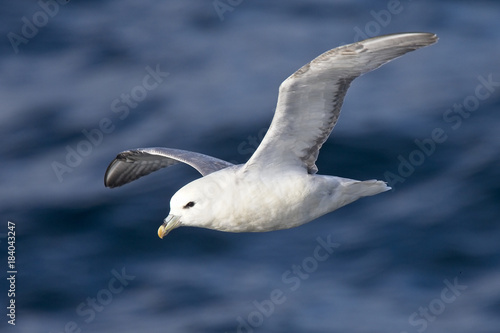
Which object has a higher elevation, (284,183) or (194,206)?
(284,183)

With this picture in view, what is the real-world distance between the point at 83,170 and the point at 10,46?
14.2 feet

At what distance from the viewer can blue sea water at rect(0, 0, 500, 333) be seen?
16594mm

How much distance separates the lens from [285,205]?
438 inches

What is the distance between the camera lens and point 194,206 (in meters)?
11.0

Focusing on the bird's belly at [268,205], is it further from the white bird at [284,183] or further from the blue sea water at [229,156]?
the blue sea water at [229,156]

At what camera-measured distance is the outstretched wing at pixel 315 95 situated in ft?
33.1

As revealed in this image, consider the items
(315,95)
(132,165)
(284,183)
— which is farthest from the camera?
(132,165)

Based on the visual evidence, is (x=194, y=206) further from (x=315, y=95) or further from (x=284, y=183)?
(x=315, y=95)

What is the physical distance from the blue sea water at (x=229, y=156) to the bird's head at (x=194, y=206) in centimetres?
543

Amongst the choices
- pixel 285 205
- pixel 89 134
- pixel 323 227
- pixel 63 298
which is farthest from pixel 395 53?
pixel 89 134

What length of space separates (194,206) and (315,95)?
1.66 meters

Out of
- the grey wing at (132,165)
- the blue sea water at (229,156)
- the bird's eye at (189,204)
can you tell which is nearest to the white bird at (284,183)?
the bird's eye at (189,204)

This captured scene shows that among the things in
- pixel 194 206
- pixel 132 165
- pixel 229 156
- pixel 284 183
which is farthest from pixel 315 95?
pixel 229 156

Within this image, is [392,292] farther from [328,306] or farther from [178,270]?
[178,270]
